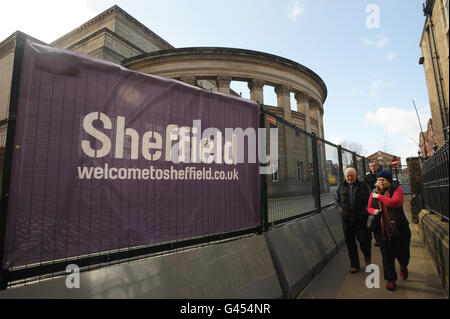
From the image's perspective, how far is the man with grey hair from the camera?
4125 millimetres

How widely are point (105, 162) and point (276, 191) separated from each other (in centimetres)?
284

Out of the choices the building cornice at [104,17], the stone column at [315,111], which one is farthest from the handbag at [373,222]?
the building cornice at [104,17]

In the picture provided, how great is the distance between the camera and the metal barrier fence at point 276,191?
174cm

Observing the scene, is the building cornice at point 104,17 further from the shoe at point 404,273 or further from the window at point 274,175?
the shoe at point 404,273

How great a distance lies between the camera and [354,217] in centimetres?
424

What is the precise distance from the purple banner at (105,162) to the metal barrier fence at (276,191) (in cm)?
5

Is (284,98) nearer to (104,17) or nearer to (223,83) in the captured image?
(223,83)

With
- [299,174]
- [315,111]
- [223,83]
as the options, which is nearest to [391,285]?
[299,174]

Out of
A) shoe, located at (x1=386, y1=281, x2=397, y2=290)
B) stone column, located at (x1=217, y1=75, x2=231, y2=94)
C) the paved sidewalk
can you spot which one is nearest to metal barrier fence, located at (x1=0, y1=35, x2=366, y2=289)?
the paved sidewalk

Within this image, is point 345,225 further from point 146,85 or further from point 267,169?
point 146,85

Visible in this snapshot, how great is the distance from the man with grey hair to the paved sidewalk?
11.9 inches

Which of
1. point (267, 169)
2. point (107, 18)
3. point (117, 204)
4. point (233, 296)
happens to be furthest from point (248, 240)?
point (107, 18)
